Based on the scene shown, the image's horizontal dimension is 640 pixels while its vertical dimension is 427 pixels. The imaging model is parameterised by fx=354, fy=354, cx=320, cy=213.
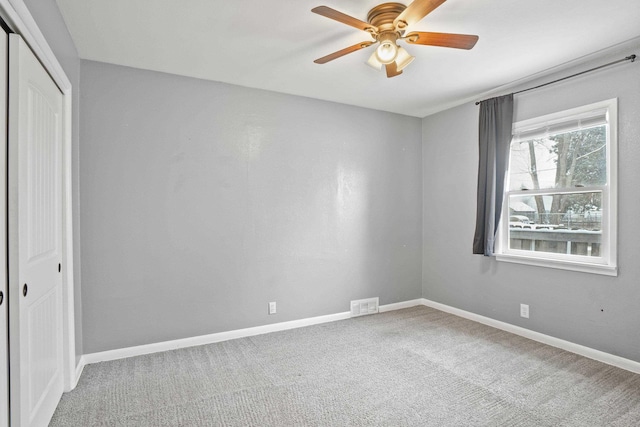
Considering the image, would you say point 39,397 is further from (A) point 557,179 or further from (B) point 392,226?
(A) point 557,179

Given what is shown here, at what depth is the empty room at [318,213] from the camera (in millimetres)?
2102

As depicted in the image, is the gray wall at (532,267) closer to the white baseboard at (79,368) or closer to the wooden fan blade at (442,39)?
the wooden fan blade at (442,39)

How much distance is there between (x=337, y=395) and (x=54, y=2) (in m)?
3.01

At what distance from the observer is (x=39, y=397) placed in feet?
6.06

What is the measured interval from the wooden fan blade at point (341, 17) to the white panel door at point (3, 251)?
1.40 metres

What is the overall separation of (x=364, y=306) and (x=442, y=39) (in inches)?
117

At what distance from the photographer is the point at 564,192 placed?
10.4 ft

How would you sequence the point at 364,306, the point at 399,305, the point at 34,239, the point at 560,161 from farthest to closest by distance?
the point at 399,305
the point at 364,306
the point at 560,161
the point at 34,239

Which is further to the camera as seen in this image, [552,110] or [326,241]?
[326,241]

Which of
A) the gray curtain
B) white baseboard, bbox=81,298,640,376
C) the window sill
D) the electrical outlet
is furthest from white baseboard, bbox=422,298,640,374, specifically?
the gray curtain

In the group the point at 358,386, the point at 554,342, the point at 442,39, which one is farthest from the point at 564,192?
the point at 358,386

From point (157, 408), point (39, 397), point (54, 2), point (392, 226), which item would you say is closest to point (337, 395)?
point (157, 408)

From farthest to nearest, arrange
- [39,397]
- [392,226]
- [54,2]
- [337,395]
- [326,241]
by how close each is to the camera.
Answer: [392,226] < [326,241] < [337,395] < [54,2] < [39,397]

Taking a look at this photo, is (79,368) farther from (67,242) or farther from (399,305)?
(399,305)
